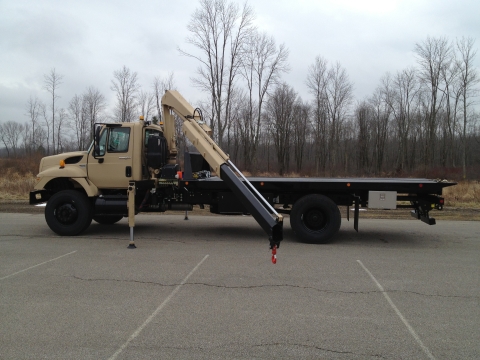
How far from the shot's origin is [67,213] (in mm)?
9617

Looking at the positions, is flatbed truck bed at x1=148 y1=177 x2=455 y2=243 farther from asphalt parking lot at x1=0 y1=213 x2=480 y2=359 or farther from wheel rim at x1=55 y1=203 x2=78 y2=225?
wheel rim at x1=55 y1=203 x2=78 y2=225

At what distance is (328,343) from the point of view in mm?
3844

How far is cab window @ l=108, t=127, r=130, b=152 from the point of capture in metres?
9.59

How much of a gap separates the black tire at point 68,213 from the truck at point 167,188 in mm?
23

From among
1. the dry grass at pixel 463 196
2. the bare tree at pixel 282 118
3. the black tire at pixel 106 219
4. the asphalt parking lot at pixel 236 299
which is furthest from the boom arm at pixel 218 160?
the bare tree at pixel 282 118

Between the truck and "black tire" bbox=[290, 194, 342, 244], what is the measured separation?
0.02 m

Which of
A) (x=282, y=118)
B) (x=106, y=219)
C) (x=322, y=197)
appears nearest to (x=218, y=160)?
(x=322, y=197)

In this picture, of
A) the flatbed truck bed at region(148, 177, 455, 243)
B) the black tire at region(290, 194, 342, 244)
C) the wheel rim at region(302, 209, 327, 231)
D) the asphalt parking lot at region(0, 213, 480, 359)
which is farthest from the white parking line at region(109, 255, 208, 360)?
the wheel rim at region(302, 209, 327, 231)

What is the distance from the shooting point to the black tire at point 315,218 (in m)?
8.88

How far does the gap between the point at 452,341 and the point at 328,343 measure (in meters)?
1.31

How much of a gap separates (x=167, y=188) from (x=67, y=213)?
8.58 feet

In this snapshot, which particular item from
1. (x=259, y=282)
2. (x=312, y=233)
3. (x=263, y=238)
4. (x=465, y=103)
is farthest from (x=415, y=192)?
(x=465, y=103)

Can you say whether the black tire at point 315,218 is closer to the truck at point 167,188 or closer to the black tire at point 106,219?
the truck at point 167,188

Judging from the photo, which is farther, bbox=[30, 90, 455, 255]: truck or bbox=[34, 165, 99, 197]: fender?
bbox=[34, 165, 99, 197]: fender
